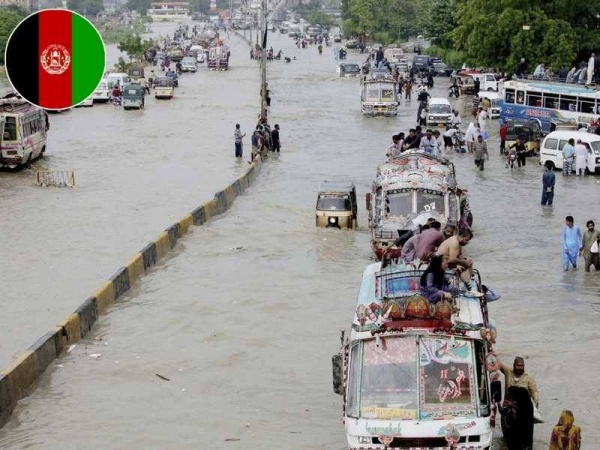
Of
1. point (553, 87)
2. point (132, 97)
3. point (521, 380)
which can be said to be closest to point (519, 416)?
point (521, 380)

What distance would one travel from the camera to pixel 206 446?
12727mm

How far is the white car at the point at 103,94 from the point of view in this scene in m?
61.7

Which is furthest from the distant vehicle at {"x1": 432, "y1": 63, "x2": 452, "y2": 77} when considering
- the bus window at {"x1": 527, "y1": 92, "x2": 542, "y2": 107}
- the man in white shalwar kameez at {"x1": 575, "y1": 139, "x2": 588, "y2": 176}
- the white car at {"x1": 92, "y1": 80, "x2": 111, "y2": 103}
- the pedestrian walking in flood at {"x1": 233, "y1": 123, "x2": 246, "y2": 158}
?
the man in white shalwar kameez at {"x1": 575, "y1": 139, "x2": 588, "y2": 176}

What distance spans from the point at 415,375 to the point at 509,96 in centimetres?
3701

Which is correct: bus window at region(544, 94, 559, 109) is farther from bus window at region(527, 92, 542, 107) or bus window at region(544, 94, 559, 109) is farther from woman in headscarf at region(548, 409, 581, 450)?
woman in headscarf at region(548, 409, 581, 450)

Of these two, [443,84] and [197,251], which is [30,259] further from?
[443,84]

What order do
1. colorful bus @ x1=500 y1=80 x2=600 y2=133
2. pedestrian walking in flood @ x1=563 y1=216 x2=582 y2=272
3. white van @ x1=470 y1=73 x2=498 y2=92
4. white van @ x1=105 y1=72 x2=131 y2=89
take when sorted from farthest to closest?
white van @ x1=105 y1=72 x2=131 y2=89
white van @ x1=470 y1=73 x2=498 y2=92
colorful bus @ x1=500 y1=80 x2=600 y2=133
pedestrian walking in flood @ x1=563 y1=216 x2=582 y2=272

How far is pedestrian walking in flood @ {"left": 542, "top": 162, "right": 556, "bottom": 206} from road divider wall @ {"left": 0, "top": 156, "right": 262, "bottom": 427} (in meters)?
8.02

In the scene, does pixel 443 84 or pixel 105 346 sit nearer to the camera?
pixel 105 346

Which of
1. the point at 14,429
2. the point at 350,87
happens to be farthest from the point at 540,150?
the point at 350,87

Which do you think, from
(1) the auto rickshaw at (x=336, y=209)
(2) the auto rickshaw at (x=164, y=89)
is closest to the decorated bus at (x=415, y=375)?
(1) the auto rickshaw at (x=336, y=209)

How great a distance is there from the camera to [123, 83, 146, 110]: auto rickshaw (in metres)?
59.2

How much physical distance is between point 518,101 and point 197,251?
82.5 feet

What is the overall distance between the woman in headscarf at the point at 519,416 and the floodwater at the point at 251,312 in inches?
34.4
